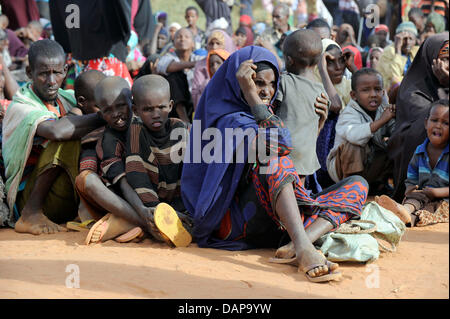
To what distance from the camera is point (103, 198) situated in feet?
14.9

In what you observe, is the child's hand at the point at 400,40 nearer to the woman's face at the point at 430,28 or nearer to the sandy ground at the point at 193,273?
the woman's face at the point at 430,28

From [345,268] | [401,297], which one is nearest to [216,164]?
[345,268]

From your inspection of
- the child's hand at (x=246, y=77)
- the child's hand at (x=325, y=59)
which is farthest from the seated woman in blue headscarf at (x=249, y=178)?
the child's hand at (x=325, y=59)

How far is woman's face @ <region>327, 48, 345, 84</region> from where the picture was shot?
20.8 ft

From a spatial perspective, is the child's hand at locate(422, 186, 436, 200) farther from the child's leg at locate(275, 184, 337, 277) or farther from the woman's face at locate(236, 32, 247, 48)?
the woman's face at locate(236, 32, 247, 48)

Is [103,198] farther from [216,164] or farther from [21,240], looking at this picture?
[216,164]

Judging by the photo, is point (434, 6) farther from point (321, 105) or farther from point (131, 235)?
point (131, 235)

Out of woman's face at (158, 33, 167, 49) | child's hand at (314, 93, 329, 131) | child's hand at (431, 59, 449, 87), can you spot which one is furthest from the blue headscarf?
woman's face at (158, 33, 167, 49)

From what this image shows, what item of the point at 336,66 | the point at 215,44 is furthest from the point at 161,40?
the point at 336,66

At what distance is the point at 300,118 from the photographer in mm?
4582

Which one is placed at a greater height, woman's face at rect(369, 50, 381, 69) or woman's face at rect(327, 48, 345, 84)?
woman's face at rect(327, 48, 345, 84)

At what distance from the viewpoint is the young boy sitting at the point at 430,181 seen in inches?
189

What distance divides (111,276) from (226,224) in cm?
101

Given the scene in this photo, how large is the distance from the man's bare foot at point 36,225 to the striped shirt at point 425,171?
122 inches
